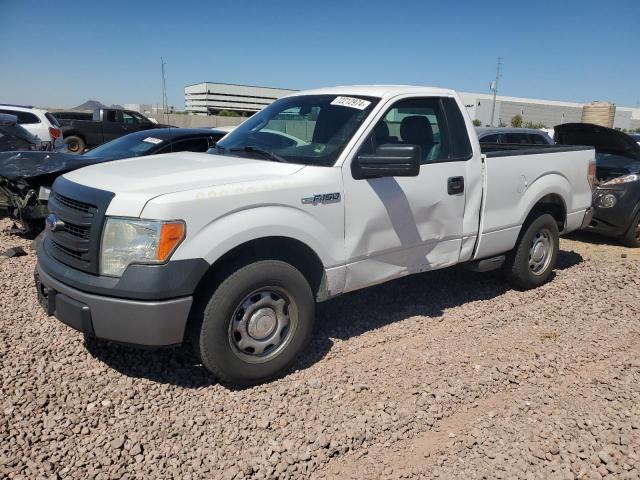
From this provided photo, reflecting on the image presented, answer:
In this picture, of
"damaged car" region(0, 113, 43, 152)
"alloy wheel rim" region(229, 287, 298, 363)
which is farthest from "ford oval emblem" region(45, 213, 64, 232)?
"damaged car" region(0, 113, 43, 152)

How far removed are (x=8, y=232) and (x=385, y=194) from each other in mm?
5592

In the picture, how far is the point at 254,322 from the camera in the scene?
3.40 metres

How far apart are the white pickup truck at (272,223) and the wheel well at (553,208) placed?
634 millimetres

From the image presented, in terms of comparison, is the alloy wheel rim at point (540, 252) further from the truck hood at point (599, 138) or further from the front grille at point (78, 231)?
the front grille at point (78, 231)

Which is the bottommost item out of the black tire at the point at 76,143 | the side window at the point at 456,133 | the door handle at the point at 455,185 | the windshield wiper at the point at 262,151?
the black tire at the point at 76,143

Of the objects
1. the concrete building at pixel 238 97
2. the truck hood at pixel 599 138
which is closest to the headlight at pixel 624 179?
the truck hood at pixel 599 138

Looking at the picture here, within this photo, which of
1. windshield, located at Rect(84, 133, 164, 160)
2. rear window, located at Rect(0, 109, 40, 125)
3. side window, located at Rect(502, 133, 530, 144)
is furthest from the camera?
rear window, located at Rect(0, 109, 40, 125)

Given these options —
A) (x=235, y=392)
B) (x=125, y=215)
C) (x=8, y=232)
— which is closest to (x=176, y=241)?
(x=125, y=215)

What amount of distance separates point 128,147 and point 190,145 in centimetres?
82

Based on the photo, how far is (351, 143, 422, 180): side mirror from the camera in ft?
11.6

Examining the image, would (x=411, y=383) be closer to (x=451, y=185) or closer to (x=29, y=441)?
(x=451, y=185)

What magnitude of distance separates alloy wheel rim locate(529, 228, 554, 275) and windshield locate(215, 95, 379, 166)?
101 inches

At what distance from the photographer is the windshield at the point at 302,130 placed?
3789 millimetres

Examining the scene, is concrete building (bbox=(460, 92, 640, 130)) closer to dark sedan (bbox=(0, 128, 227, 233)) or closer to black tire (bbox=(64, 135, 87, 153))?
black tire (bbox=(64, 135, 87, 153))
